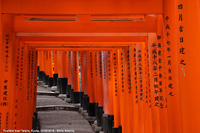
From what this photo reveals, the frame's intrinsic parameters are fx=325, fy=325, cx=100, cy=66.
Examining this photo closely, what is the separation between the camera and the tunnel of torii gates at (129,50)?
10.8ft

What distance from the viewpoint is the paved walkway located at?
12.7 m

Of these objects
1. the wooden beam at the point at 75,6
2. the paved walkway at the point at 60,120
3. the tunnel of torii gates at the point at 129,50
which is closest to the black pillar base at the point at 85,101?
the paved walkway at the point at 60,120

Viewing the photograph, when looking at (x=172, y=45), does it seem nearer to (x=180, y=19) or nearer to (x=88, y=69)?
(x=180, y=19)

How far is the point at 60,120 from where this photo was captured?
45.6 feet

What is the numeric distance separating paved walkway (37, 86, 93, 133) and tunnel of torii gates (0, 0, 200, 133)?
2413 mm

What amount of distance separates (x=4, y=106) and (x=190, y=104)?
4022mm

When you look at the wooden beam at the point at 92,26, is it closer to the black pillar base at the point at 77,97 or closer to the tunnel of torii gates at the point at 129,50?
the tunnel of torii gates at the point at 129,50

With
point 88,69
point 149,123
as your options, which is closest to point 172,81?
point 149,123

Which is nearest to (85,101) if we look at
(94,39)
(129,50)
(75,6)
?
(129,50)

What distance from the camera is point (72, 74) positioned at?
16.5 metres

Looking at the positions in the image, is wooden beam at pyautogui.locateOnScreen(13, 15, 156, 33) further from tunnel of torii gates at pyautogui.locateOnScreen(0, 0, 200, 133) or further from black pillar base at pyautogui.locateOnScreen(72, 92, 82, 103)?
black pillar base at pyautogui.locateOnScreen(72, 92, 82, 103)

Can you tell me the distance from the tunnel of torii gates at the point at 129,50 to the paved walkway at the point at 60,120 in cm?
241

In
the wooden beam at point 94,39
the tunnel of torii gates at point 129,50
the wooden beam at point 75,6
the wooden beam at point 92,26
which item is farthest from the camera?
the wooden beam at point 94,39

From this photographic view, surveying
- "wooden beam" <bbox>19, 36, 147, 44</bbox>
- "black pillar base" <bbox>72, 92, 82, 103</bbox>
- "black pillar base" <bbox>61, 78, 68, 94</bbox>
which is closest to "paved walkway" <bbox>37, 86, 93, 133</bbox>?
"black pillar base" <bbox>72, 92, 82, 103</bbox>
